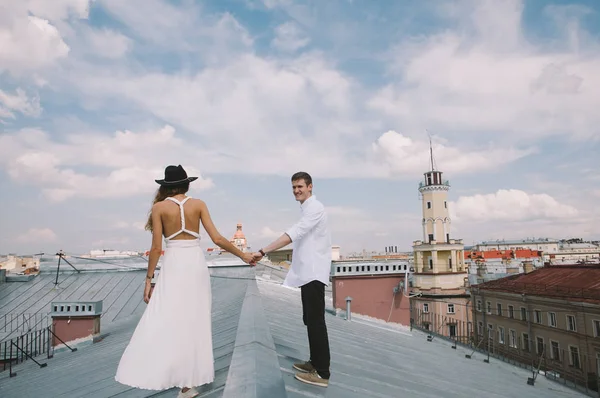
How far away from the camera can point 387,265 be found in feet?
40.2

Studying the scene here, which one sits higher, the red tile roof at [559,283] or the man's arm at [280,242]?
the man's arm at [280,242]

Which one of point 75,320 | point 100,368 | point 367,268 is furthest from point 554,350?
point 100,368

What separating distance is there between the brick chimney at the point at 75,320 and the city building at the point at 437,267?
40.1m

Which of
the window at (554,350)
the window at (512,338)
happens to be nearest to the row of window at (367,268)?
the window at (554,350)

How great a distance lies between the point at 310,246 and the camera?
3.35 meters

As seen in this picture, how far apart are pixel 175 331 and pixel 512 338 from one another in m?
34.2

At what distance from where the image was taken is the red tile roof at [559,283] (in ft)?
81.3

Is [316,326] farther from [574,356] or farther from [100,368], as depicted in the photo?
[574,356]

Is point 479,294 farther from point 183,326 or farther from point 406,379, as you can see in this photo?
point 183,326

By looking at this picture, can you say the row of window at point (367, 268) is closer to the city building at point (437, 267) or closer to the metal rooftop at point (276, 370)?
the metal rooftop at point (276, 370)

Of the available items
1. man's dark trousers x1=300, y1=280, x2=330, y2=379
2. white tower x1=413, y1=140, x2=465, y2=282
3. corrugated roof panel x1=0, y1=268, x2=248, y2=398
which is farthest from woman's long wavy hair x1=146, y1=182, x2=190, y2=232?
white tower x1=413, y1=140, x2=465, y2=282

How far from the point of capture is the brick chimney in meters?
10.1

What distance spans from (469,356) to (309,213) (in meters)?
8.95

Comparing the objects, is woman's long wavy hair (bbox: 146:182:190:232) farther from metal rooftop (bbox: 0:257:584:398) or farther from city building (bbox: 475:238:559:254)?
city building (bbox: 475:238:559:254)
